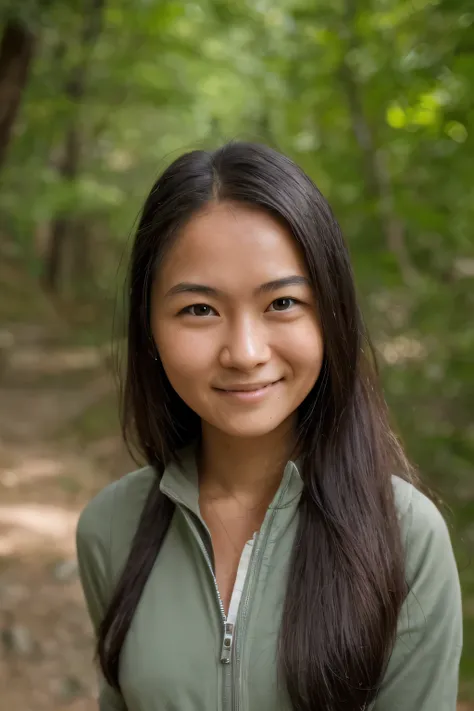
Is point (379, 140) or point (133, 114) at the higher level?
point (133, 114)

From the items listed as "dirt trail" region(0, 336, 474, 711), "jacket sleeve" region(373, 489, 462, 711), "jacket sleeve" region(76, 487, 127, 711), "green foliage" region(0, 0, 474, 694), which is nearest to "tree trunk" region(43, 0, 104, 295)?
"green foliage" region(0, 0, 474, 694)

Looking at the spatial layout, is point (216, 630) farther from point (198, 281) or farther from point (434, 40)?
point (434, 40)

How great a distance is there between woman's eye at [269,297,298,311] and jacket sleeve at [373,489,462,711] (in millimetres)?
461

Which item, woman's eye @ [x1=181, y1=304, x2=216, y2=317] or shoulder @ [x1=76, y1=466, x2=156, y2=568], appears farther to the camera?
shoulder @ [x1=76, y1=466, x2=156, y2=568]

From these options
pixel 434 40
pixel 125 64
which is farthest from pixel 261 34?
pixel 434 40

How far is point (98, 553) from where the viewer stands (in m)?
1.54

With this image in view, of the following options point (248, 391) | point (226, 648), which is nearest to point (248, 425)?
point (248, 391)

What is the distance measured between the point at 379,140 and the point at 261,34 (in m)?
3.97

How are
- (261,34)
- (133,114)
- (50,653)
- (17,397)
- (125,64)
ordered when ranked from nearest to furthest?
(50,653) < (261,34) < (125,64) < (17,397) < (133,114)

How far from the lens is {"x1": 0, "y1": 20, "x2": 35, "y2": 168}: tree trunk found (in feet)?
17.6

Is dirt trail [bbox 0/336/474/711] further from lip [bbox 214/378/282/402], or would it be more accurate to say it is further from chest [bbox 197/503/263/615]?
lip [bbox 214/378/282/402]

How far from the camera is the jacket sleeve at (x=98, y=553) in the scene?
153 centimetres

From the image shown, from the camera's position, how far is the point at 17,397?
10242 mm

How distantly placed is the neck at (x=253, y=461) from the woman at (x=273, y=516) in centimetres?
2
